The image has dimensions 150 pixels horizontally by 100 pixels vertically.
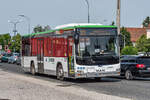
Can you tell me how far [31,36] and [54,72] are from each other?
202 inches

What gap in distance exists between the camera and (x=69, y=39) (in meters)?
19.9

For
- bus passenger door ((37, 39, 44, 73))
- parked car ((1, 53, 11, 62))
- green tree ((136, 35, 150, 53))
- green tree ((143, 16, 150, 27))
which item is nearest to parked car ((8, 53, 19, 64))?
parked car ((1, 53, 11, 62))

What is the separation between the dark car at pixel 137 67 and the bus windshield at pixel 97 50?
2661mm

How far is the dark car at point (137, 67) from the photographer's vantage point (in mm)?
21969

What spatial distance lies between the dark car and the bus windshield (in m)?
2.66

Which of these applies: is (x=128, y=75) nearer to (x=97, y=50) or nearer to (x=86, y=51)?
(x=97, y=50)

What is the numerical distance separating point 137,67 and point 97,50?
3.84 m

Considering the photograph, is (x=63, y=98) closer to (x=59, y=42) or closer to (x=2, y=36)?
(x=59, y=42)

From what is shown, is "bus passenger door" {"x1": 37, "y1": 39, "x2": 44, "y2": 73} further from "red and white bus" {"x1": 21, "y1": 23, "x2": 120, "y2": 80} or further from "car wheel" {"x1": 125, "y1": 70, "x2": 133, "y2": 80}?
"car wheel" {"x1": 125, "y1": 70, "x2": 133, "y2": 80}

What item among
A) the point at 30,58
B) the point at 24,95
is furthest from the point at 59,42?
the point at 24,95

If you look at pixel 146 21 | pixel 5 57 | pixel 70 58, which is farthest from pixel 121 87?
pixel 146 21

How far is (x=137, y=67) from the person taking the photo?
72.6 feet

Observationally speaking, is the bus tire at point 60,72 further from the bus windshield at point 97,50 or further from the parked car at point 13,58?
the parked car at point 13,58

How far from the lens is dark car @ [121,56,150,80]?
21969mm
